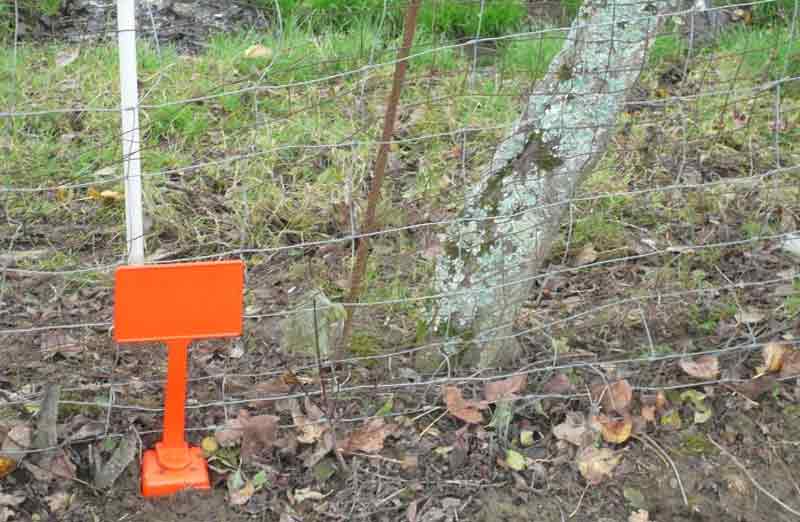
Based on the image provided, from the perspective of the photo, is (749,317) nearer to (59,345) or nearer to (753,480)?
(753,480)

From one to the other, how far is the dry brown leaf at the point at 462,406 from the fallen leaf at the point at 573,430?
0.66ft

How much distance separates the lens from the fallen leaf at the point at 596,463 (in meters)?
2.63

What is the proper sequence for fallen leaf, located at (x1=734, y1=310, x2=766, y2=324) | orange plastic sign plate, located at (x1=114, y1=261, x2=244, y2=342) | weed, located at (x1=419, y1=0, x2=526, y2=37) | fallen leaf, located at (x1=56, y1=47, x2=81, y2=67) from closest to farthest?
orange plastic sign plate, located at (x1=114, y1=261, x2=244, y2=342) < fallen leaf, located at (x1=734, y1=310, x2=766, y2=324) < fallen leaf, located at (x1=56, y1=47, x2=81, y2=67) < weed, located at (x1=419, y1=0, x2=526, y2=37)

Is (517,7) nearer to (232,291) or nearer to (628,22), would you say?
(628,22)

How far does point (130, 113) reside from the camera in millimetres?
2451

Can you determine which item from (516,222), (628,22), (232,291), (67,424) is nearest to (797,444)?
(516,222)

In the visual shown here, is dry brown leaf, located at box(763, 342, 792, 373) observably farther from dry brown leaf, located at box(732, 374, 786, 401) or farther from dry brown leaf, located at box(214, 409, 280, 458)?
dry brown leaf, located at box(214, 409, 280, 458)

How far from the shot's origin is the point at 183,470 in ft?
8.14

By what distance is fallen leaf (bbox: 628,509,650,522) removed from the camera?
8.46 feet

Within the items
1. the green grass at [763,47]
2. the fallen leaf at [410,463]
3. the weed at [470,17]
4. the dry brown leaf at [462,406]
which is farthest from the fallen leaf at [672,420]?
the weed at [470,17]

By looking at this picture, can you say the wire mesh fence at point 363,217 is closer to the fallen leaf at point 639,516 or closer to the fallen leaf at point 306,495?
the fallen leaf at point 306,495

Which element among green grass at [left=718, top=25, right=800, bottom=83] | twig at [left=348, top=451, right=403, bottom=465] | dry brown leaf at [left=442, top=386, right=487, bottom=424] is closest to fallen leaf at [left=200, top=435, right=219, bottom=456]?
twig at [left=348, top=451, right=403, bottom=465]

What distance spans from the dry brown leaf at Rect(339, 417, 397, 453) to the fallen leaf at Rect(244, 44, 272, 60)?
202cm

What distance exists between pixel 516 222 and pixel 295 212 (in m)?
1.03
